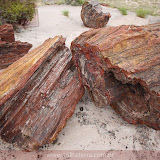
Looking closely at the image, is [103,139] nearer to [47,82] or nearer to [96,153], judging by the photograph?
[96,153]

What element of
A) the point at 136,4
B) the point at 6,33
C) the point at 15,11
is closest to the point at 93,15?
the point at 15,11

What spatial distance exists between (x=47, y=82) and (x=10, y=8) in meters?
5.71

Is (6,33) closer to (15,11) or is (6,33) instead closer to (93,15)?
(15,11)

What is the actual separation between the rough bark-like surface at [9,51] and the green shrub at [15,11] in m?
2.71

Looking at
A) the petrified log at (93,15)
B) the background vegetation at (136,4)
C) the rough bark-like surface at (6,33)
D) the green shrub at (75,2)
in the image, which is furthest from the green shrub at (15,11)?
the background vegetation at (136,4)

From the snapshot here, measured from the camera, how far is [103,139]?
274 centimetres

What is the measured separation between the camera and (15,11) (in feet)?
22.9

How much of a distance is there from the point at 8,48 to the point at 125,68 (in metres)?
3.66

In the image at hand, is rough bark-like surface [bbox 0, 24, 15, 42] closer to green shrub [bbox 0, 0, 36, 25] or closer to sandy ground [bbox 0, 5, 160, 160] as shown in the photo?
green shrub [bbox 0, 0, 36, 25]

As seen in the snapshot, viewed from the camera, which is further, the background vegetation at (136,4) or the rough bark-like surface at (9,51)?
the background vegetation at (136,4)

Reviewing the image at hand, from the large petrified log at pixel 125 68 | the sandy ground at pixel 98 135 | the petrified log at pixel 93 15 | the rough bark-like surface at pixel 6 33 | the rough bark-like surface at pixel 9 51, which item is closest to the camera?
the large petrified log at pixel 125 68

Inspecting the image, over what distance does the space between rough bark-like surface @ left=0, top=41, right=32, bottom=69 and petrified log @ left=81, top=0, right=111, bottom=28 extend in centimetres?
449

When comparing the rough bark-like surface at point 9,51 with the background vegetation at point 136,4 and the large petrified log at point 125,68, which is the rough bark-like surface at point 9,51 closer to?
the large petrified log at point 125,68

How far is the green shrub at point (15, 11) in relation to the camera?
689cm
